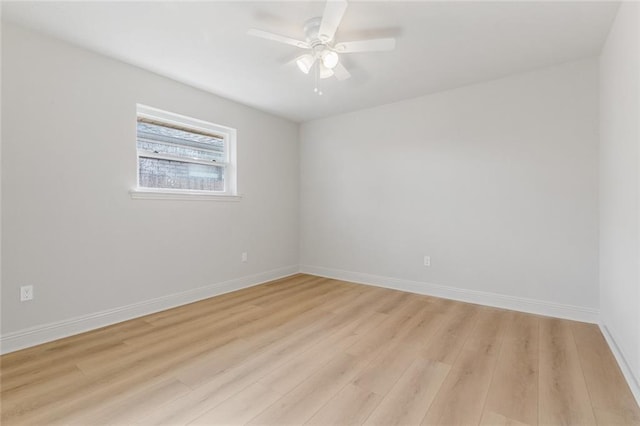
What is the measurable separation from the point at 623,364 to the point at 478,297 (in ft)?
4.40

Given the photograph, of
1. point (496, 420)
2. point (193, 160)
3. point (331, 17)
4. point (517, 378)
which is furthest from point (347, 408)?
point (193, 160)

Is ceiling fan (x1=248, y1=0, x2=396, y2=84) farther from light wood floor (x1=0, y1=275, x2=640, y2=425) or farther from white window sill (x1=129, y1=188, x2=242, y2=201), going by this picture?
light wood floor (x1=0, y1=275, x2=640, y2=425)

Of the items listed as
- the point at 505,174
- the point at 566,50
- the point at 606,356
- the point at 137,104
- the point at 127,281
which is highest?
the point at 566,50

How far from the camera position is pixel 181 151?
3.29 m

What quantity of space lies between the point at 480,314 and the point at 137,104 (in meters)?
3.93

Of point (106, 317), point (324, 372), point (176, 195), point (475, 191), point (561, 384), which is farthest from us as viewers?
point (475, 191)

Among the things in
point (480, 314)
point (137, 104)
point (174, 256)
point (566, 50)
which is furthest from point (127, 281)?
point (566, 50)

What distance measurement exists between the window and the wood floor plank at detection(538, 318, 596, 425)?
338 centimetres

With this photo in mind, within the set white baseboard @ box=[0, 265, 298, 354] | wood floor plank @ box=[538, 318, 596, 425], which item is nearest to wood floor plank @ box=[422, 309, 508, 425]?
wood floor plank @ box=[538, 318, 596, 425]

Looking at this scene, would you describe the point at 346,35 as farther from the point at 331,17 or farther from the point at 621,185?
the point at 621,185

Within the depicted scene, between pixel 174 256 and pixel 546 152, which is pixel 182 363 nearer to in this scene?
pixel 174 256

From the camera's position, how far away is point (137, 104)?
2809 millimetres

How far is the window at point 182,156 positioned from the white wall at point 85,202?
0.13m

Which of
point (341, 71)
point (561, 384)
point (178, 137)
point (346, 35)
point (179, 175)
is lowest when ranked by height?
point (561, 384)
